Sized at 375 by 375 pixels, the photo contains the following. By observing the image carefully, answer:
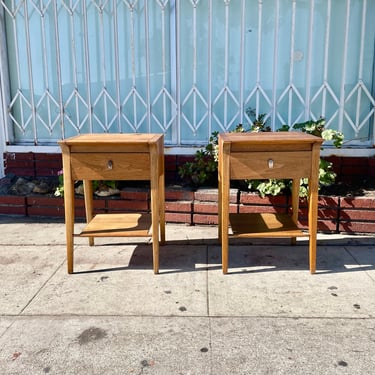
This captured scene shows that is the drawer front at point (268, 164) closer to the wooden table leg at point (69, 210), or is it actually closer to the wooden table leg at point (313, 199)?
the wooden table leg at point (313, 199)

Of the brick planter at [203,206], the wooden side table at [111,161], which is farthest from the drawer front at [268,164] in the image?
the brick planter at [203,206]

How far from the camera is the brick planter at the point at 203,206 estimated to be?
3771 millimetres

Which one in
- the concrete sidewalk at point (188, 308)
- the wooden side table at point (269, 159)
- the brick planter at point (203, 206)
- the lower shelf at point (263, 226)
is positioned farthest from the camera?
the brick planter at point (203, 206)

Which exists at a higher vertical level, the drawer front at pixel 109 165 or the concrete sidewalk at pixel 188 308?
the drawer front at pixel 109 165

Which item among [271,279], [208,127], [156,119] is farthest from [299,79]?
[271,279]

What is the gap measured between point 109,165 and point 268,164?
42.6 inches

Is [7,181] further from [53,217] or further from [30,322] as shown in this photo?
[30,322]

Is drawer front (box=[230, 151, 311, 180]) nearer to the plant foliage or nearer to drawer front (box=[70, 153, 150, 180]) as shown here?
drawer front (box=[70, 153, 150, 180])

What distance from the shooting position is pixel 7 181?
467cm

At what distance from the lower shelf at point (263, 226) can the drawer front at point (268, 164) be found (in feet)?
1.44

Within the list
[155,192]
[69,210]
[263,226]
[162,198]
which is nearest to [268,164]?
[263,226]

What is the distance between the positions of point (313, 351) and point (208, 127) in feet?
9.11

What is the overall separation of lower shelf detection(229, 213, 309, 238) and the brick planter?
418 millimetres

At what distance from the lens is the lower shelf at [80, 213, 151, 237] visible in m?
3.07
